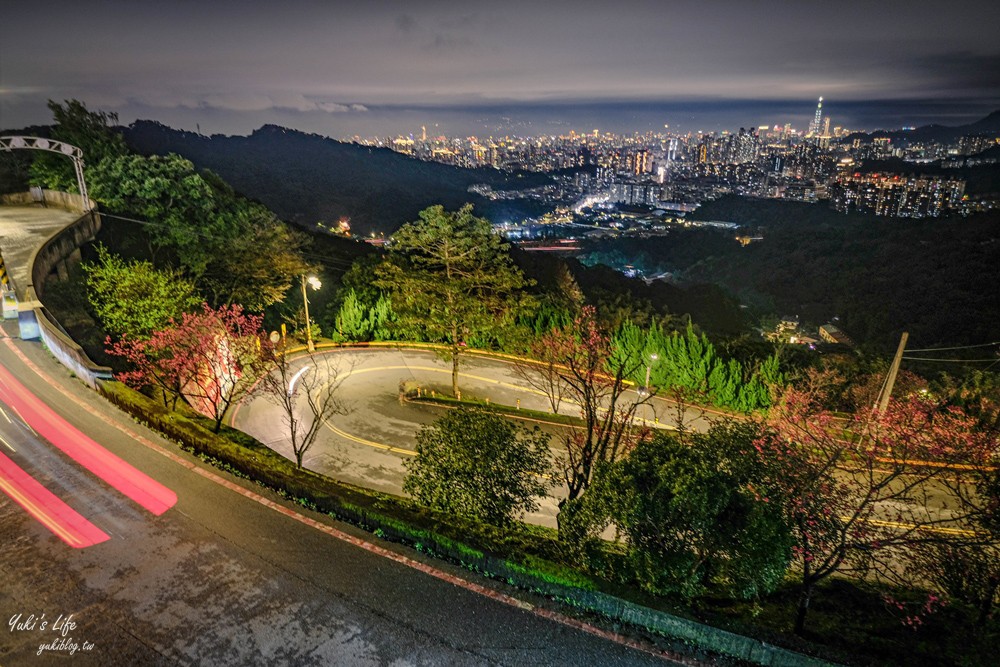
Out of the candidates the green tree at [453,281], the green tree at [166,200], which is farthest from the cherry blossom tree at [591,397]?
the green tree at [166,200]

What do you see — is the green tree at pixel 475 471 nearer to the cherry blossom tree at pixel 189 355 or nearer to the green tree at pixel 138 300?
the cherry blossom tree at pixel 189 355

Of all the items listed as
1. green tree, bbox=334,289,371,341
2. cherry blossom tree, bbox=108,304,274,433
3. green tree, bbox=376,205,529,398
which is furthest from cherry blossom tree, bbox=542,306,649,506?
green tree, bbox=334,289,371,341

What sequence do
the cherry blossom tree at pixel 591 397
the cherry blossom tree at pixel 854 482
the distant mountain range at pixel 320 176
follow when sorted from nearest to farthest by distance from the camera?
the cherry blossom tree at pixel 854 482 < the cherry blossom tree at pixel 591 397 < the distant mountain range at pixel 320 176

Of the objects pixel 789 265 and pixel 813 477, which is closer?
pixel 813 477

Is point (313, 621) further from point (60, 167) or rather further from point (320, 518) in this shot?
point (60, 167)

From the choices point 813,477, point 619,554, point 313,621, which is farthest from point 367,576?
point 813,477

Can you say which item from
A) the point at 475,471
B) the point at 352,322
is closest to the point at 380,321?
the point at 352,322
